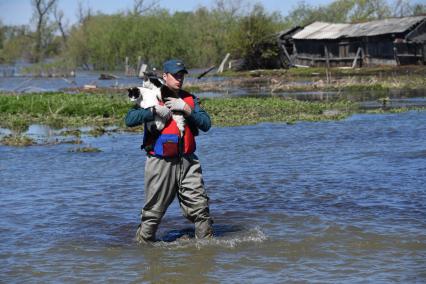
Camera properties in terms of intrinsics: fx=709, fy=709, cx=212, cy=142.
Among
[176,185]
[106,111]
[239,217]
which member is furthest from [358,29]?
[176,185]

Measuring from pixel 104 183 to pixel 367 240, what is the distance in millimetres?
5314

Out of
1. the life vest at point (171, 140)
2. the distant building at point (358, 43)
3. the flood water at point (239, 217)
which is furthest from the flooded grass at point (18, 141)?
the distant building at point (358, 43)

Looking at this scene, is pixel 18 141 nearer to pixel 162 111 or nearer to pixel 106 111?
pixel 106 111

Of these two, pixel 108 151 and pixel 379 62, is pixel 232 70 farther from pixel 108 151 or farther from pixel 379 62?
pixel 108 151

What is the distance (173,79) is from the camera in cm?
701

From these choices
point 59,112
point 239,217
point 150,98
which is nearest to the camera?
point 150,98

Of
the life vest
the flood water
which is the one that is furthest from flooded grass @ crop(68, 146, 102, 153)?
the life vest

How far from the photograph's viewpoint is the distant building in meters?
48.9

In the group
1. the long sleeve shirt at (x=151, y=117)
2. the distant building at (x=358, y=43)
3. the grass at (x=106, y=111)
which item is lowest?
the grass at (x=106, y=111)

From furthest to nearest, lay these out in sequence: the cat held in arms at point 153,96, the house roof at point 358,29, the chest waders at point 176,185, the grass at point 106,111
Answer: the house roof at point 358,29 → the grass at point 106,111 → the chest waders at point 176,185 → the cat held in arms at point 153,96

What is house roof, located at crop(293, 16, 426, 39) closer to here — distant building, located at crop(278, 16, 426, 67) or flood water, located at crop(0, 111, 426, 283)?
distant building, located at crop(278, 16, 426, 67)

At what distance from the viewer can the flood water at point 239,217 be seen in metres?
6.70

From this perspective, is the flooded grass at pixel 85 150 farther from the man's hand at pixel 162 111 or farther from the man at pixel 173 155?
the man's hand at pixel 162 111

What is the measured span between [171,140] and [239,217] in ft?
7.59
